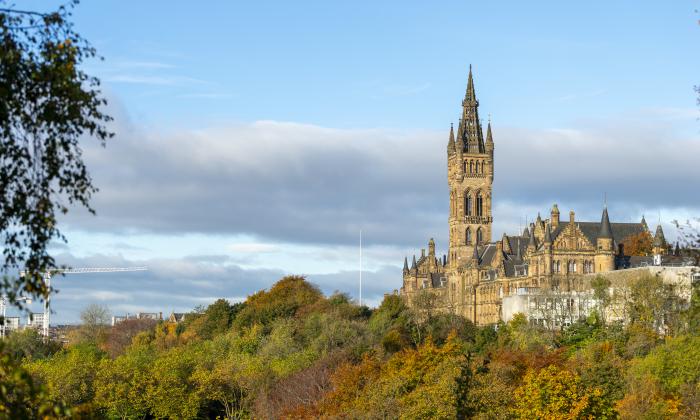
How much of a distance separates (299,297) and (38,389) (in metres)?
153

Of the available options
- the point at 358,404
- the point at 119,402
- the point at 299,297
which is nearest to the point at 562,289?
the point at 299,297

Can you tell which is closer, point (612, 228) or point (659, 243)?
point (659, 243)

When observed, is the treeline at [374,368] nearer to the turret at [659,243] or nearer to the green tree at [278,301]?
the green tree at [278,301]

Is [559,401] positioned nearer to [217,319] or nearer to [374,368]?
[374,368]

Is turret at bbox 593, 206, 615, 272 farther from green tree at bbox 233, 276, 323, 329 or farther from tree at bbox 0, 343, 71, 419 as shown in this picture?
tree at bbox 0, 343, 71, 419

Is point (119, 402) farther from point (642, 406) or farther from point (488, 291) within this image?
point (488, 291)

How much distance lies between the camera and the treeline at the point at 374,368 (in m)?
83.2

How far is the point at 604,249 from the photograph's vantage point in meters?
171

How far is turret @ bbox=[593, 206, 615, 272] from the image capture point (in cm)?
17038

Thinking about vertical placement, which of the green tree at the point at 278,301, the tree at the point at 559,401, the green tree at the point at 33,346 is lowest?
the tree at the point at 559,401

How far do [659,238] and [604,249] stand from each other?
9.53m

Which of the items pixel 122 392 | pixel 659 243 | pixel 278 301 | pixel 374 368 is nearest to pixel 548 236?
pixel 659 243

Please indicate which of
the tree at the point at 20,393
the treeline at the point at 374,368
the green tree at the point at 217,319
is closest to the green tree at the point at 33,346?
the treeline at the point at 374,368

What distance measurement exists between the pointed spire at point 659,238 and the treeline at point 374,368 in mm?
27979
